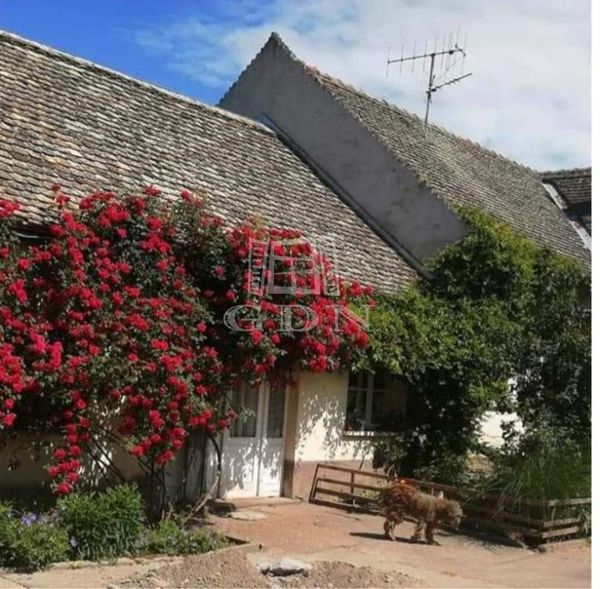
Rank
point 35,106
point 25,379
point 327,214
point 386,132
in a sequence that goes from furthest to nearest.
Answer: point 386,132 → point 327,214 → point 35,106 → point 25,379

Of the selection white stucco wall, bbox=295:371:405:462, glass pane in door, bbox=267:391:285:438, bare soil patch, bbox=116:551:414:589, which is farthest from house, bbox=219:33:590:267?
bare soil patch, bbox=116:551:414:589

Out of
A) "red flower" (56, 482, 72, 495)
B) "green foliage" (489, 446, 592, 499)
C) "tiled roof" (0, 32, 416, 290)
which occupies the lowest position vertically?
"red flower" (56, 482, 72, 495)

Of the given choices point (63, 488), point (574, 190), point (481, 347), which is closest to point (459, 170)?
point (574, 190)

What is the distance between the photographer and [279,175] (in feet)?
53.5

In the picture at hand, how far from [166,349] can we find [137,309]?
576mm

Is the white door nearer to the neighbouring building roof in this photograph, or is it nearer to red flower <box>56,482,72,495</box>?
red flower <box>56,482,72,495</box>

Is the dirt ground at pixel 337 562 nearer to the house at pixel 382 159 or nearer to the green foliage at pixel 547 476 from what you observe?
the green foliage at pixel 547 476

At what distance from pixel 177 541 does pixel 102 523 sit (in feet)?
2.91

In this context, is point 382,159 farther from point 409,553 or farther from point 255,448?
point 409,553

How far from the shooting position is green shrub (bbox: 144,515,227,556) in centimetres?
855

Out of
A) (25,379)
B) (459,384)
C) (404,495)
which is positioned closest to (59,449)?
(25,379)

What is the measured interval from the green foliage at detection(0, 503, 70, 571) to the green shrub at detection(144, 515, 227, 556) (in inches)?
38.4

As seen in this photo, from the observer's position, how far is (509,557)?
32.5ft

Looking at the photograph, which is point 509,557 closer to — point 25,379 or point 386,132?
point 25,379
